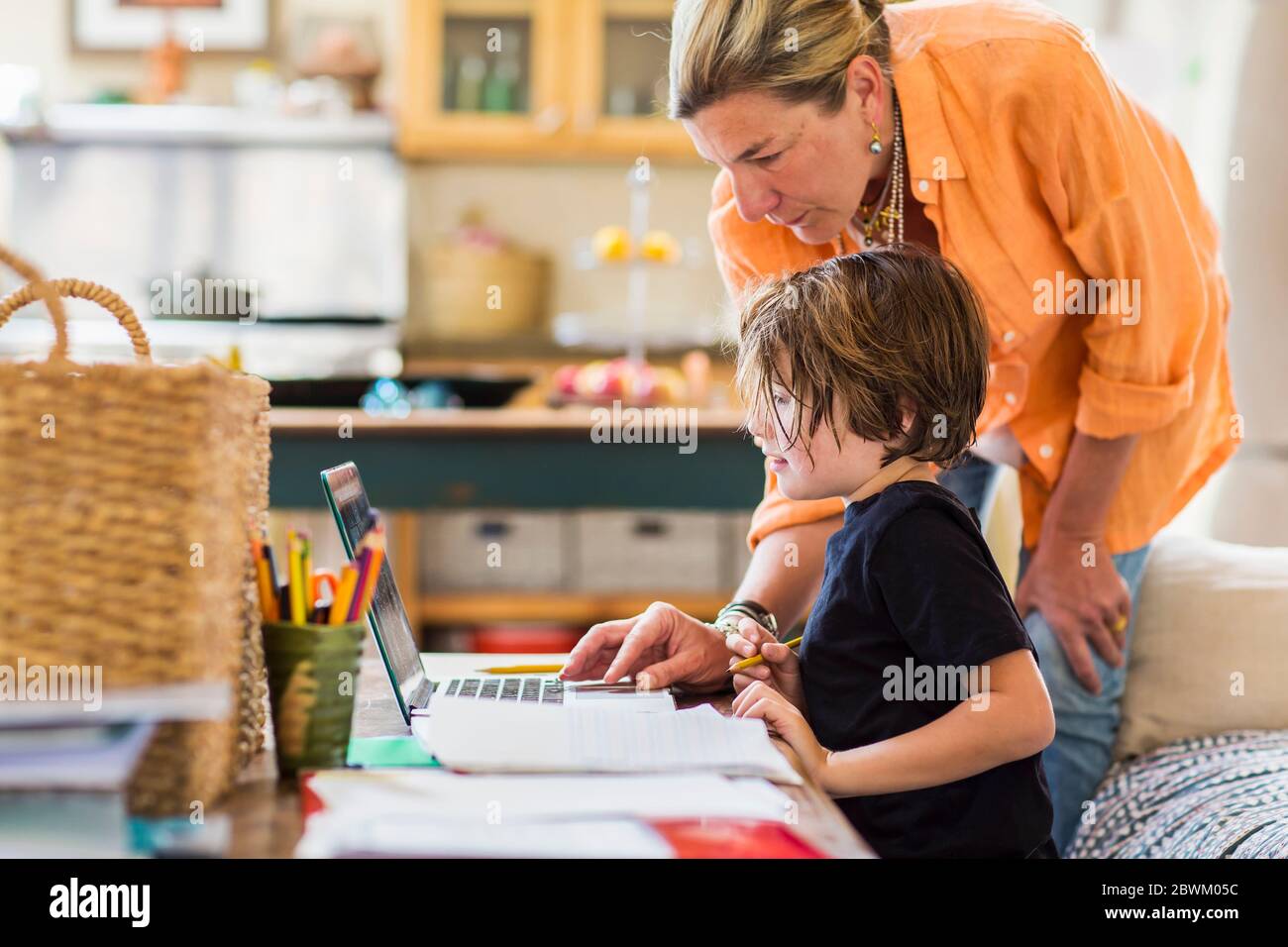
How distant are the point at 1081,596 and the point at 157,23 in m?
3.77

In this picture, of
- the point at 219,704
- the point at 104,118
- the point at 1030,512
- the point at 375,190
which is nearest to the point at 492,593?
the point at 375,190

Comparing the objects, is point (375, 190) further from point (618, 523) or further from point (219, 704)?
point (219, 704)

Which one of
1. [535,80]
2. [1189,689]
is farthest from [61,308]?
[535,80]

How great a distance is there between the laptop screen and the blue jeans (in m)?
0.66

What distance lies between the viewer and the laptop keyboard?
97cm

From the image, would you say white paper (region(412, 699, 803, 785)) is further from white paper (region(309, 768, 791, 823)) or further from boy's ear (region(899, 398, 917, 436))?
boy's ear (region(899, 398, 917, 436))

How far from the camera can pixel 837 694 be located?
96 cm

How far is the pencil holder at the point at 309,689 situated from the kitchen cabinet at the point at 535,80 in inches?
135

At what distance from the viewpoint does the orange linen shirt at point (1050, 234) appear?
3.93ft

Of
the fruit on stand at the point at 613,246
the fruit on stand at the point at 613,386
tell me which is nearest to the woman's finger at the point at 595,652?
the fruit on stand at the point at 613,386

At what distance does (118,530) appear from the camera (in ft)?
2.11

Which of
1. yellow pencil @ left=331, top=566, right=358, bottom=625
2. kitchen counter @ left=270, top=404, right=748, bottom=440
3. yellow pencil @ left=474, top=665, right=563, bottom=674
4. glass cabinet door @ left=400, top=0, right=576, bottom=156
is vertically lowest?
yellow pencil @ left=474, top=665, right=563, bottom=674

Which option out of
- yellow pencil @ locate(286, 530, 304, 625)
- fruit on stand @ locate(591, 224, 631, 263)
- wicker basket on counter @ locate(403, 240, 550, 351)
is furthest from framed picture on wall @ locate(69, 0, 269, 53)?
yellow pencil @ locate(286, 530, 304, 625)
